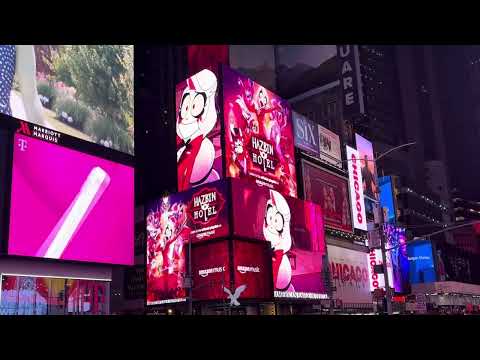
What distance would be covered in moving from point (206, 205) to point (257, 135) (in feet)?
27.0

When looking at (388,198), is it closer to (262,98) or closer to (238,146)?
(262,98)

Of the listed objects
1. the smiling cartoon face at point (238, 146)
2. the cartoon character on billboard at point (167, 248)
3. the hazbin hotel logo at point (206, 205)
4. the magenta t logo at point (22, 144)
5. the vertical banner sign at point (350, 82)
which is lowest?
the cartoon character on billboard at point (167, 248)

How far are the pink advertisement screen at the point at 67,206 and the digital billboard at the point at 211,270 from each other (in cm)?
499

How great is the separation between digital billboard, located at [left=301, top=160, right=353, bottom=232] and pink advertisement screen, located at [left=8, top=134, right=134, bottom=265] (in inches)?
799

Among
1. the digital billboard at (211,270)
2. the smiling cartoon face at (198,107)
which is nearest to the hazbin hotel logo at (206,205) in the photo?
the digital billboard at (211,270)

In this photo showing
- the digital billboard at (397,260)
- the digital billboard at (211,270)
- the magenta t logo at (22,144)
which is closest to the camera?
the magenta t logo at (22,144)

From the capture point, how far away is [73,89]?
34.4 m

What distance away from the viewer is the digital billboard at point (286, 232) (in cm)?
3794

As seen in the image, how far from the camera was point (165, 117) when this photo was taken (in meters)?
70.2

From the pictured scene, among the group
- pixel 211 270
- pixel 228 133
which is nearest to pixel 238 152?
pixel 228 133

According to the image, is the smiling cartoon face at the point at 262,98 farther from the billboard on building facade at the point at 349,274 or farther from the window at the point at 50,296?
the window at the point at 50,296
